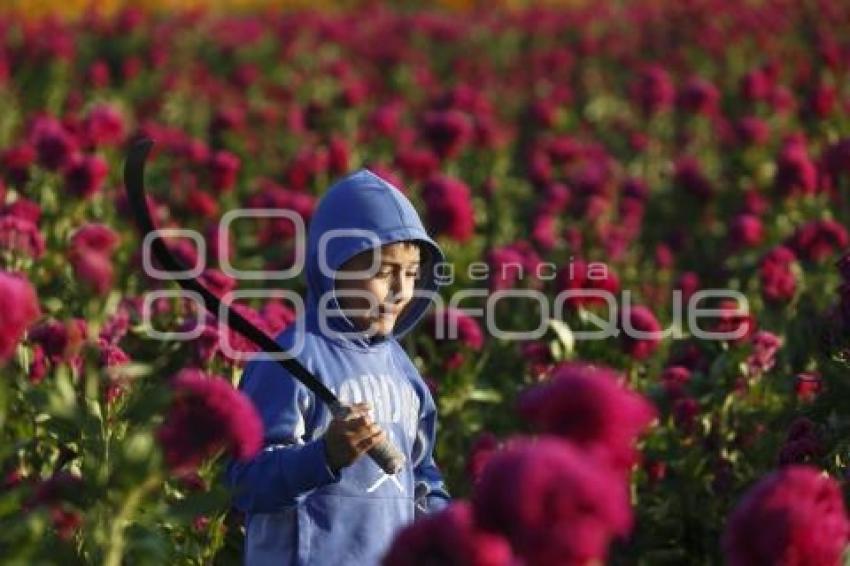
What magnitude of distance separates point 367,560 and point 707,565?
5.05ft

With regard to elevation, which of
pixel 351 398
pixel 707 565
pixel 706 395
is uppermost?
pixel 351 398

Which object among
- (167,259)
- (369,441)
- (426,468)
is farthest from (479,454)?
(167,259)

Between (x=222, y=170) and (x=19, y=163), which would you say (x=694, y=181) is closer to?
(x=222, y=170)

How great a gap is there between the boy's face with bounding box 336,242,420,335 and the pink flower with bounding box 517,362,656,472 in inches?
53.7

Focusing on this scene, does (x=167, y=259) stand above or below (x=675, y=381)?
above

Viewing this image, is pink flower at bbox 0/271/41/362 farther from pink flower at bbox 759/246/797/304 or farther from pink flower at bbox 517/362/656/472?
pink flower at bbox 759/246/797/304

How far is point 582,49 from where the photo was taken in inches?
556

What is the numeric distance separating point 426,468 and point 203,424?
4.27ft

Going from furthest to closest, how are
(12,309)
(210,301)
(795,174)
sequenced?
(795,174) < (210,301) < (12,309)

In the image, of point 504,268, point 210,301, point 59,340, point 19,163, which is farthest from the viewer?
point 19,163

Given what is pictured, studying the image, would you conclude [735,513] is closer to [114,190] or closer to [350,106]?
[114,190]

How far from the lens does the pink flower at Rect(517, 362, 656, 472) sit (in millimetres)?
1832

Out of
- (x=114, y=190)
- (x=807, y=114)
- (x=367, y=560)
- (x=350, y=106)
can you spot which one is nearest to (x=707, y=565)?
(x=367, y=560)

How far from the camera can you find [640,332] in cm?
469
